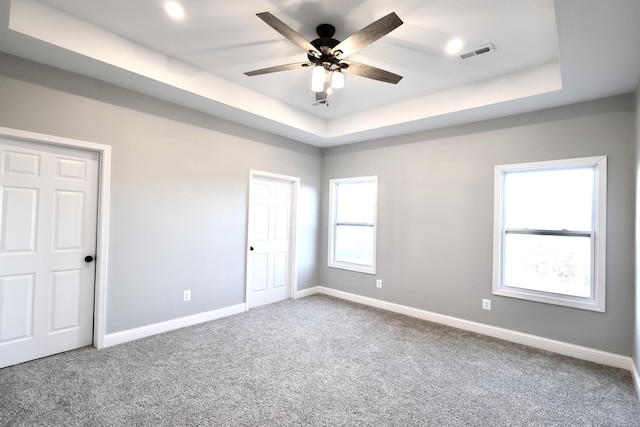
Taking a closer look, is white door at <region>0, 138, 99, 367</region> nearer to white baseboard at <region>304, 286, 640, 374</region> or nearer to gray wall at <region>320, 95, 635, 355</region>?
gray wall at <region>320, 95, 635, 355</region>

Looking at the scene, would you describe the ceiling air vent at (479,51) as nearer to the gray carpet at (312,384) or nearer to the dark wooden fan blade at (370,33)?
the dark wooden fan blade at (370,33)

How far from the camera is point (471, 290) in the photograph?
391cm

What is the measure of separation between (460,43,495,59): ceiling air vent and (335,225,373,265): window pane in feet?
8.98

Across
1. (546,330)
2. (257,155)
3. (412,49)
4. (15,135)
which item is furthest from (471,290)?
(15,135)

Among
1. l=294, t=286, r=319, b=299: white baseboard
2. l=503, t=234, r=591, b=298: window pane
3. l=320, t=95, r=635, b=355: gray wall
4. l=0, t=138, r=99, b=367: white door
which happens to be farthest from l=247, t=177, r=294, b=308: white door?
l=503, t=234, r=591, b=298: window pane

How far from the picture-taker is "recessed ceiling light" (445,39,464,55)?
2.70 metres

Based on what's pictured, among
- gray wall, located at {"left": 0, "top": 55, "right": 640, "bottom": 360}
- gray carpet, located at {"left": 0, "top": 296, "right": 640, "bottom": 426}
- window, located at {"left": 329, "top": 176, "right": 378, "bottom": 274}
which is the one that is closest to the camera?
gray carpet, located at {"left": 0, "top": 296, "right": 640, "bottom": 426}

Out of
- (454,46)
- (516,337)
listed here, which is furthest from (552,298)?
(454,46)

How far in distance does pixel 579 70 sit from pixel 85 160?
4522 mm

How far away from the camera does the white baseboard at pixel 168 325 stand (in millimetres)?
3197

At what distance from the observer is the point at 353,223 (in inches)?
205

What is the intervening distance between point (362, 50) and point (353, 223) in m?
2.87

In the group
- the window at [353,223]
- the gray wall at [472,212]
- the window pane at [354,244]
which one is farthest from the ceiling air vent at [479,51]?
the window pane at [354,244]

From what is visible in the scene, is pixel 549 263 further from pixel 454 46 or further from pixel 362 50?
pixel 362 50
